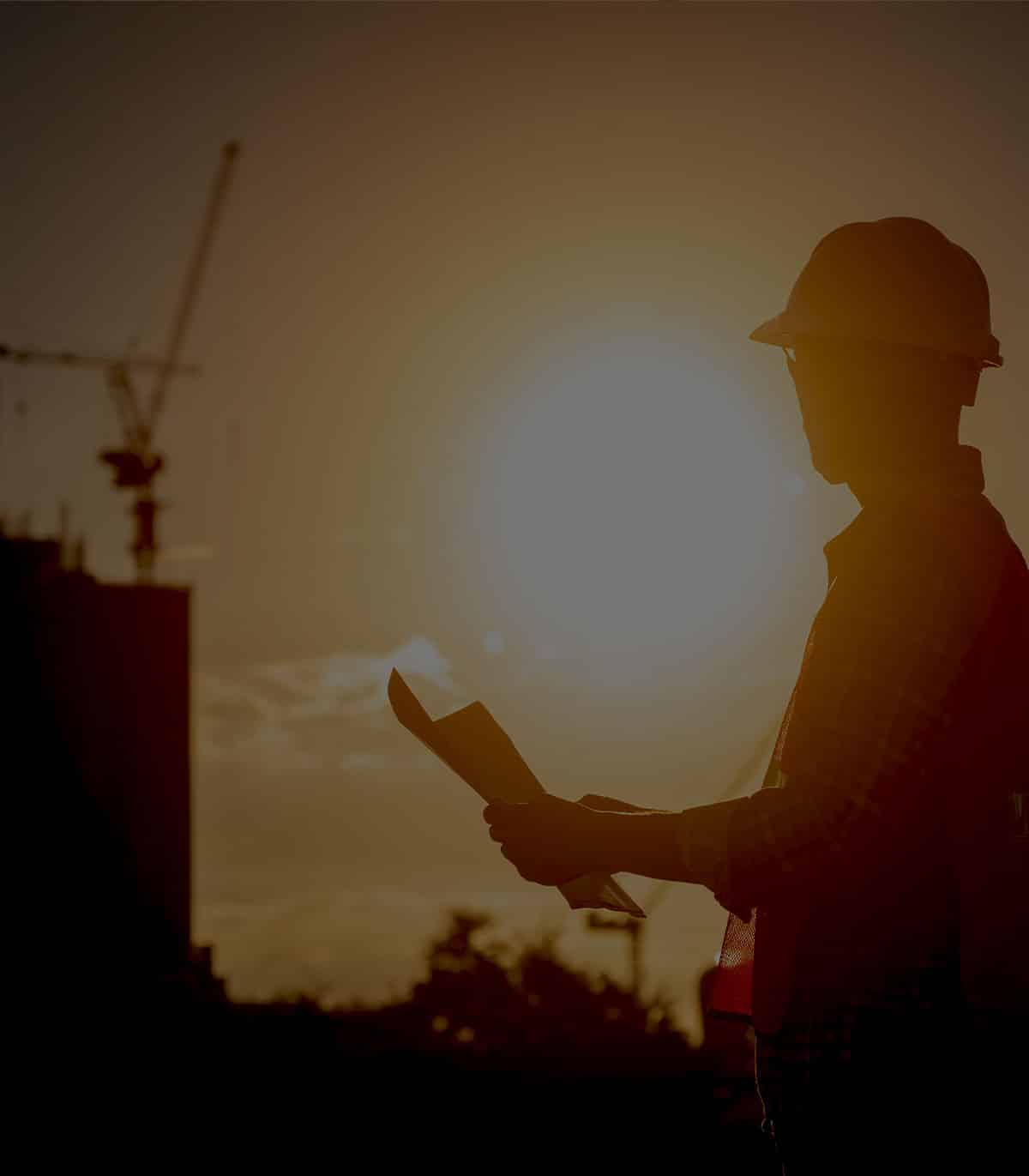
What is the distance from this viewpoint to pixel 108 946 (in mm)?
96750

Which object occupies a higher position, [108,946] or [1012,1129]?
[108,946]

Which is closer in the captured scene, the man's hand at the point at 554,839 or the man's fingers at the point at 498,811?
the man's hand at the point at 554,839

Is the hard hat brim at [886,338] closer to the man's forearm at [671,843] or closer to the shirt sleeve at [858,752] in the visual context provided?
the shirt sleeve at [858,752]

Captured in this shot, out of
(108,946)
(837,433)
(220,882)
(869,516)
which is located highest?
(220,882)

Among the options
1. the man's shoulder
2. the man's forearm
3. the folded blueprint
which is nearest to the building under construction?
the folded blueprint

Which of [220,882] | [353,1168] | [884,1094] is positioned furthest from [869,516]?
[220,882]

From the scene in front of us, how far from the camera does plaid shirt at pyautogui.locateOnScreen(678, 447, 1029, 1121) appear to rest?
2697 mm

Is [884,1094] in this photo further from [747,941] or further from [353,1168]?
[353,1168]

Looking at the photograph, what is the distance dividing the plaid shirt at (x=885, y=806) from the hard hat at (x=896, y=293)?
37cm

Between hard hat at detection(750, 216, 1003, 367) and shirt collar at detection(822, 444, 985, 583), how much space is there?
242mm

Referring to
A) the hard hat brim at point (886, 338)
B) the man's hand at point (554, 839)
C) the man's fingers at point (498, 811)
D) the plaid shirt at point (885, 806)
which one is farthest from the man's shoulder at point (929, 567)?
the man's fingers at point (498, 811)

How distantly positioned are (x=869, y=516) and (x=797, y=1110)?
120 cm

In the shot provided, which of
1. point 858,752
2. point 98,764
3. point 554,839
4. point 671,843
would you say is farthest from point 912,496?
point 98,764

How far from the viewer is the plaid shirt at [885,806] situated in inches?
106
